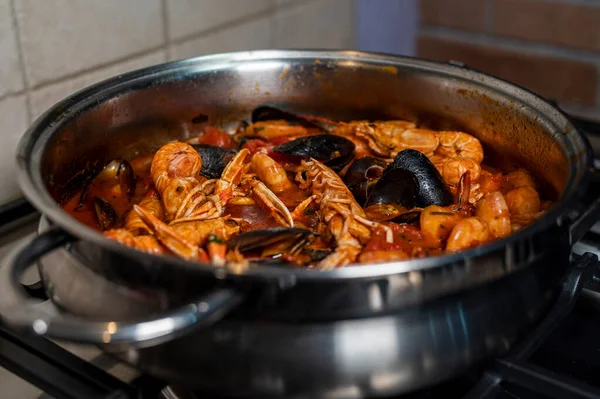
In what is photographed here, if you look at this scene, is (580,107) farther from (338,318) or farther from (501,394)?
(338,318)

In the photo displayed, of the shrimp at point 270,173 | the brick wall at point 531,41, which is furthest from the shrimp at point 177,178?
the brick wall at point 531,41

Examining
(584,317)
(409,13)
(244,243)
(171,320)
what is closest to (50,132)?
(244,243)

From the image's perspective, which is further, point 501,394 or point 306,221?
point 306,221

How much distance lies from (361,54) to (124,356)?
864mm

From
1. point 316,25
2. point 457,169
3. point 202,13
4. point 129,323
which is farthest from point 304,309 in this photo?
point 316,25

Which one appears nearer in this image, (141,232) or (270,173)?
(141,232)

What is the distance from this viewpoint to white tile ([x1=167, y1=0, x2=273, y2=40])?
1790mm

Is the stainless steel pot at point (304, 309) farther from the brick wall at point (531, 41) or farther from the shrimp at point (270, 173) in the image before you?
the brick wall at point (531, 41)

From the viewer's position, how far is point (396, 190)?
4.31 ft

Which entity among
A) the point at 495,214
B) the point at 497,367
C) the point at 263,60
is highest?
the point at 263,60

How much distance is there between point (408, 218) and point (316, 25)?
1131 millimetres

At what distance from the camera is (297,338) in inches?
34.4

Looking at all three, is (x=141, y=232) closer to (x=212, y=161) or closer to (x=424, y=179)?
(x=212, y=161)

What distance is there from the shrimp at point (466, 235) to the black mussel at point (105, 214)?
1.89 ft
